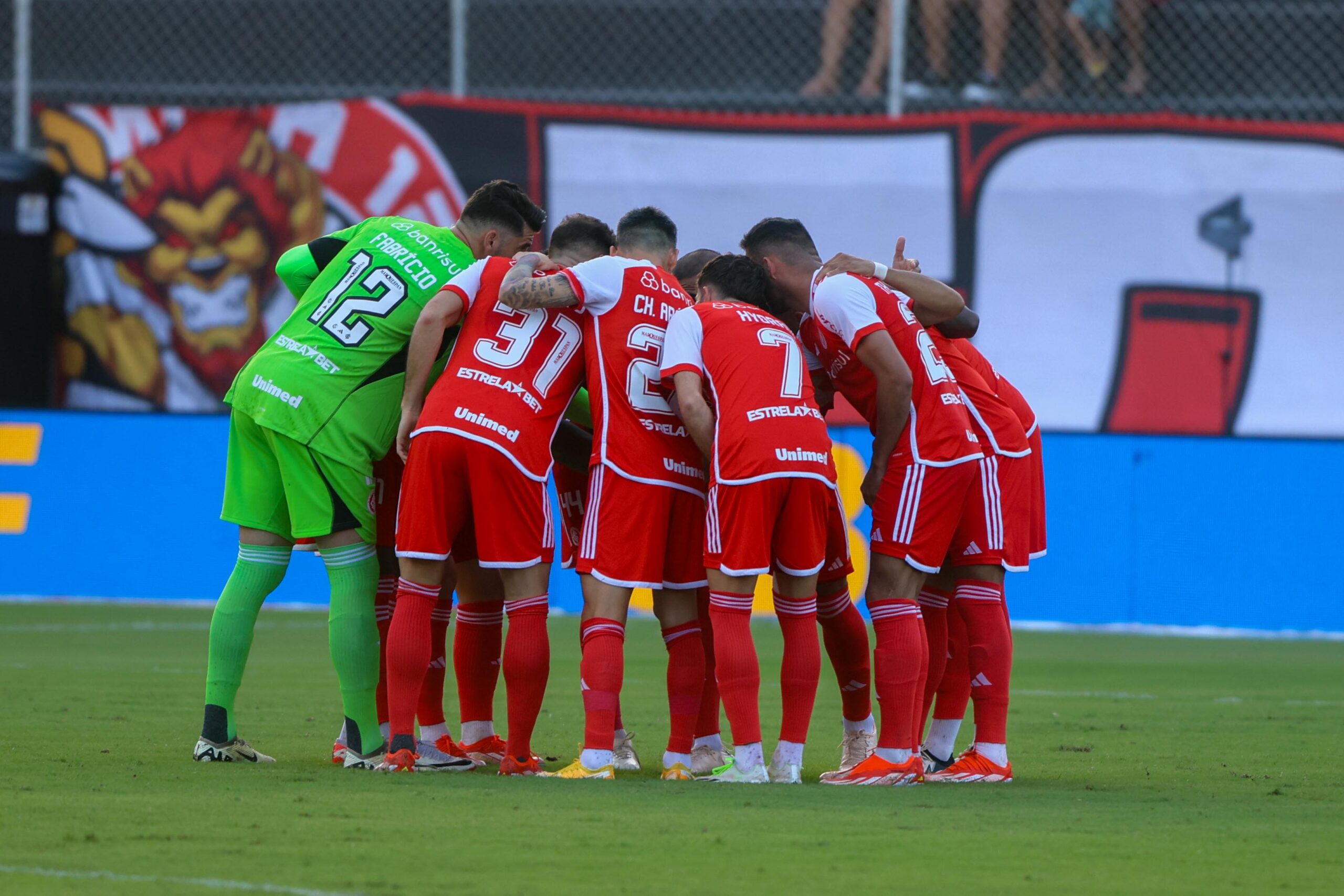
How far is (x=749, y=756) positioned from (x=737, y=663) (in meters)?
0.31

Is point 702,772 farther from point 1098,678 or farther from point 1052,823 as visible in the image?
point 1098,678

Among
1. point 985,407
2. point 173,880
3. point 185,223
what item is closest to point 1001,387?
point 985,407

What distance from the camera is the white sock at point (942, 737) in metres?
6.68

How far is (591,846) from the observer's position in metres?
4.72

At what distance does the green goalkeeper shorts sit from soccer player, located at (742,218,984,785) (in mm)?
1712

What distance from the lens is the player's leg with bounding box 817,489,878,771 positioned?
6.62 meters

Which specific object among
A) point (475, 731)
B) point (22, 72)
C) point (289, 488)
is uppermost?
point (22, 72)

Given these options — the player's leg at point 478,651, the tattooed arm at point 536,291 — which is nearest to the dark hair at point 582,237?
the tattooed arm at point 536,291

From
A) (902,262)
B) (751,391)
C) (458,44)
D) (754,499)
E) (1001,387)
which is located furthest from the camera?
(458,44)

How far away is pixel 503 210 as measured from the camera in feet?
22.2

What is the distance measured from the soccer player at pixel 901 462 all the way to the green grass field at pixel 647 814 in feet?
1.12

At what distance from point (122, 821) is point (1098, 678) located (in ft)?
21.4

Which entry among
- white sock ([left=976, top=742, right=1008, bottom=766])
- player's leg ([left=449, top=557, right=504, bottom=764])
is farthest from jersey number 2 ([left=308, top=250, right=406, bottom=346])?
white sock ([left=976, top=742, right=1008, bottom=766])

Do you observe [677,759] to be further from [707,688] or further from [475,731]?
[475,731]
